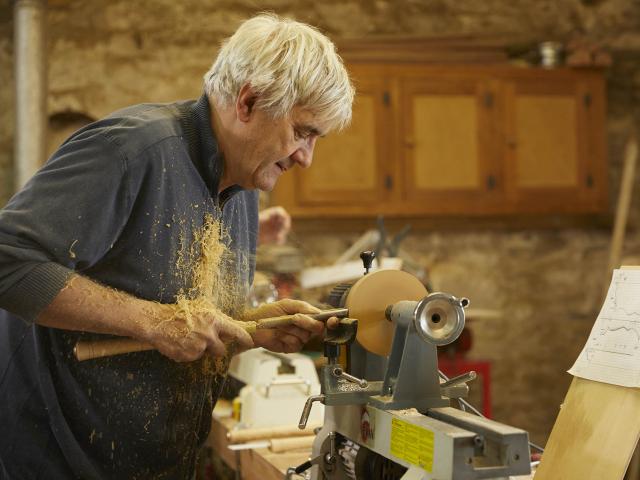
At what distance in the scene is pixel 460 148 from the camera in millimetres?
5094

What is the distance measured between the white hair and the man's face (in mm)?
24

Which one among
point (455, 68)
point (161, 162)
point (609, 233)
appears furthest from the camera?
point (609, 233)

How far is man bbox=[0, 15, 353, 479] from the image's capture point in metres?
1.57

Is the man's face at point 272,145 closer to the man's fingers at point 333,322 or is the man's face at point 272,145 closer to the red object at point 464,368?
the man's fingers at point 333,322

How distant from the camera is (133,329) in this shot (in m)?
1.60

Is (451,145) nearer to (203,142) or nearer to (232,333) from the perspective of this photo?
(203,142)

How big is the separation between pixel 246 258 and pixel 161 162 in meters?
0.48

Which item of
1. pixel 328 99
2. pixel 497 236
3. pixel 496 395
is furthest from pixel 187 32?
pixel 328 99

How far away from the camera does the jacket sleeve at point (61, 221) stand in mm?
1512

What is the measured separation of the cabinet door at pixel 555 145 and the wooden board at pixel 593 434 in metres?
3.54

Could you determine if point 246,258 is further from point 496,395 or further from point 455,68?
point 496,395

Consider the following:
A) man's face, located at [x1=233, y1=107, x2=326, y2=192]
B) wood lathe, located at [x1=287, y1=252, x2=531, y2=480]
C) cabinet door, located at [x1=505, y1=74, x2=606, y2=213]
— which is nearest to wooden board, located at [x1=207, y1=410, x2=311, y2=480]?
wood lathe, located at [x1=287, y1=252, x2=531, y2=480]

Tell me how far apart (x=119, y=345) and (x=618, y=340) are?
1.03m

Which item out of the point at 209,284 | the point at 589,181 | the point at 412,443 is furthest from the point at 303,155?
the point at 589,181
